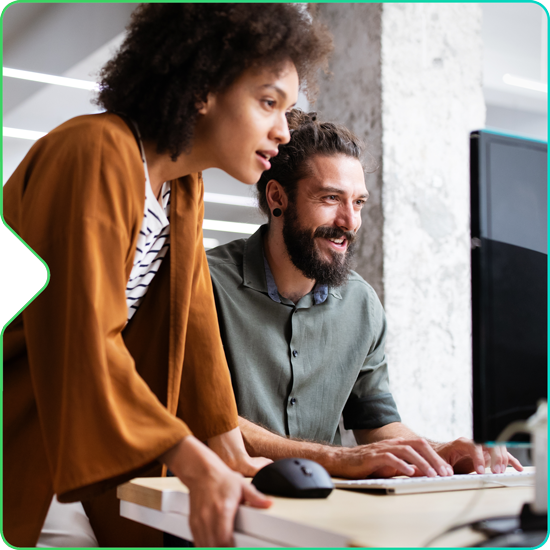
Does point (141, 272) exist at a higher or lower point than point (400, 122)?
lower

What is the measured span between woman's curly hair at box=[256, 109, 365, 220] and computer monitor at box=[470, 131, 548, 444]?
3.43 ft

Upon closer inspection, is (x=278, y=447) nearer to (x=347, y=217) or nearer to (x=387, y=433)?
(x=387, y=433)

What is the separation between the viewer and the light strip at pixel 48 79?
8.97ft

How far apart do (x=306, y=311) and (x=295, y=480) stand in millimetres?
834

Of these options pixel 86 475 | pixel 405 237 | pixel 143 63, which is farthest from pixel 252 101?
pixel 405 237

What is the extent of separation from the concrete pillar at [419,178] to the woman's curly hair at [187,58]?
4.24 feet

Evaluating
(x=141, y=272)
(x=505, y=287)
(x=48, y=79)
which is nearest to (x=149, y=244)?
(x=141, y=272)

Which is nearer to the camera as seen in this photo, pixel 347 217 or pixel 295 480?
pixel 295 480

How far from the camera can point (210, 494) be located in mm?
661

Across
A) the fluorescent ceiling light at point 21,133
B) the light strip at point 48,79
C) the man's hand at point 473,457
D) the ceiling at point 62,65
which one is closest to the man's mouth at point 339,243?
the man's hand at point 473,457

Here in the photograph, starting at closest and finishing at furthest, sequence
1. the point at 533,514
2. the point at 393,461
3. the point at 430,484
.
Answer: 1. the point at 533,514
2. the point at 430,484
3. the point at 393,461

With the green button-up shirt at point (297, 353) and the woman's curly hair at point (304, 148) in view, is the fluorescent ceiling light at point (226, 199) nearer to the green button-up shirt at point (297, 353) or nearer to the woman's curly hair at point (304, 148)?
the woman's curly hair at point (304, 148)

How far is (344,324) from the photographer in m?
1.58

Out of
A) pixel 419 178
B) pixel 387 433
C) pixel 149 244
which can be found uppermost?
pixel 419 178
